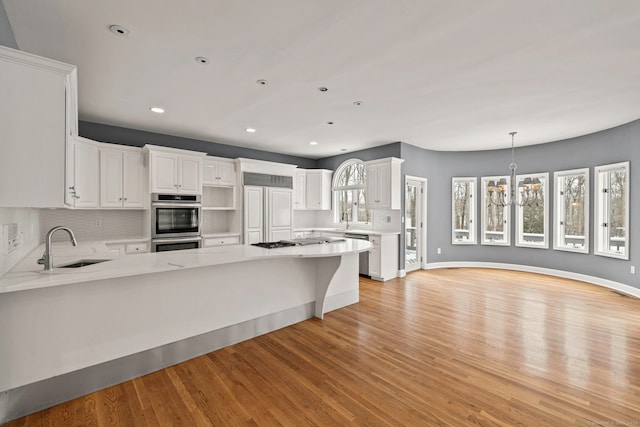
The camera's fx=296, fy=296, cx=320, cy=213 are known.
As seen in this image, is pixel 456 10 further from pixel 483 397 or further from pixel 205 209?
pixel 205 209

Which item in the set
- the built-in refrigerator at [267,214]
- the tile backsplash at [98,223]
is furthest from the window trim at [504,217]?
the tile backsplash at [98,223]

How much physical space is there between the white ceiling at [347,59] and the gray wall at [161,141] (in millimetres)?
206

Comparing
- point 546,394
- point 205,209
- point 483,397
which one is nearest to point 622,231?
point 546,394

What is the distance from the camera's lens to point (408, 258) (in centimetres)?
646

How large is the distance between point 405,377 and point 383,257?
10.6 feet

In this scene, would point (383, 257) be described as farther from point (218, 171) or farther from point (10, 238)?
point (10, 238)

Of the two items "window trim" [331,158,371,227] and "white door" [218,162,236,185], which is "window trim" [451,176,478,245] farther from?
"white door" [218,162,236,185]

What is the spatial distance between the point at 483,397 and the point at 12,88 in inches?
143

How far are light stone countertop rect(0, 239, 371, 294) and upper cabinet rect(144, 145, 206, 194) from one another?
5.77 ft

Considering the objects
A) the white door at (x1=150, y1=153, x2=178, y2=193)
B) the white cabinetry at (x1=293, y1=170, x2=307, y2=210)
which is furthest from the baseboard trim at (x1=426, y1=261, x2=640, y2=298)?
the white door at (x1=150, y1=153, x2=178, y2=193)

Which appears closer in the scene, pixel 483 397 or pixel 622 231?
pixel 483 397

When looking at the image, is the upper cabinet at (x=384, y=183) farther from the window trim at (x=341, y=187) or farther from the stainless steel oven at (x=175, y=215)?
the stainless steel oven at (x=175, y=215)

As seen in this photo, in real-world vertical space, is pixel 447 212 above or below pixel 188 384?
above

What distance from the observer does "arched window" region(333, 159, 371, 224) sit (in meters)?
6.66
